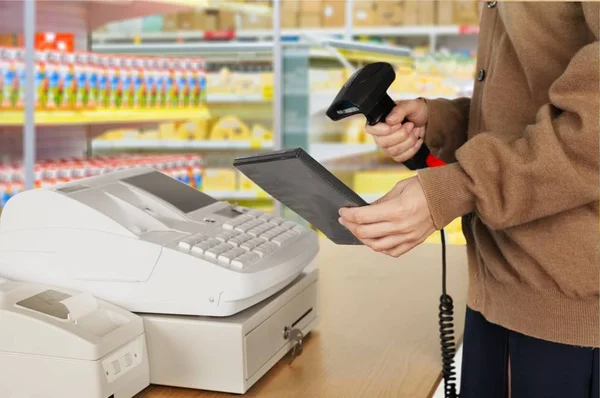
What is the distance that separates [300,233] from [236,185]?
3.80 m

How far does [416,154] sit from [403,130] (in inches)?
1.9

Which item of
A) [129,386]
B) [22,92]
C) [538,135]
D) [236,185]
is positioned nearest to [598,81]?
[538,135]

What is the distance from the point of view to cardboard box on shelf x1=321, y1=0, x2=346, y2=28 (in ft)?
19.5

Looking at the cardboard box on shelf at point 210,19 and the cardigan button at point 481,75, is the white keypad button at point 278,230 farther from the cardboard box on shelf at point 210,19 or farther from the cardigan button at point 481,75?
the cardboard box on shelf at point 210,19

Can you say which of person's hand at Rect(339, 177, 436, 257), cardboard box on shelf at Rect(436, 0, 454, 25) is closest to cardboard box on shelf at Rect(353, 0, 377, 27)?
cardboard box on shelf at Rect(436, 0, 454, 25)

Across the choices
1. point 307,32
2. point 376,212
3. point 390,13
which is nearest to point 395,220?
point 376,212

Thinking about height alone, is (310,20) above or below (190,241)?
above

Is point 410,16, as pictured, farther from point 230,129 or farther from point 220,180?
point 220,180

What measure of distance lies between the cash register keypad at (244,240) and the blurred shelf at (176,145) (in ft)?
11.7

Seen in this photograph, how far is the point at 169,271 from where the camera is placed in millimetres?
1036

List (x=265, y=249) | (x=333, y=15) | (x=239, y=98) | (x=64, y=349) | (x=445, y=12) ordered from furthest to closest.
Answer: (x=445, y=12)
(x=333, y=15)
(x=239, y=98)
(x=265, y=249)
(x=64, y=349)

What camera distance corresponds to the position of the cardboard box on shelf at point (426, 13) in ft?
20.0

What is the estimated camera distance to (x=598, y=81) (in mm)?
977

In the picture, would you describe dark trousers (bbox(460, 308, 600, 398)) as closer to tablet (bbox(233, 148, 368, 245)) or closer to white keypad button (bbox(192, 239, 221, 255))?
tablet (bbox(233, 148, 368, 245))
